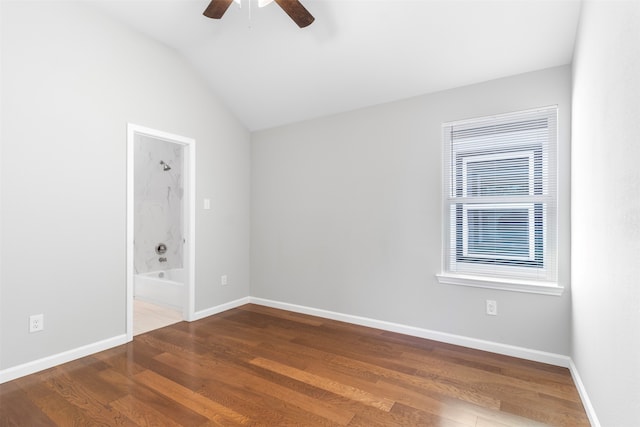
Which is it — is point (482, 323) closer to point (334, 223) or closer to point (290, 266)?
point (334, 223)

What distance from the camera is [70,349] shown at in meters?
2.54

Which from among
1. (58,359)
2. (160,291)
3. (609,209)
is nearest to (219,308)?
(160,291)

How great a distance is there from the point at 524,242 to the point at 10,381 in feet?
13.3

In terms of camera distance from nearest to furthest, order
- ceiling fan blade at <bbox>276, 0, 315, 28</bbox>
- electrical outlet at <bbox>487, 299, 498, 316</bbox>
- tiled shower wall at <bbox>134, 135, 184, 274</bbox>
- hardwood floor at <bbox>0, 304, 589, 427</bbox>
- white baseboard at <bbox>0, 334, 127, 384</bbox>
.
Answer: hardwood floor at <bbox>0, 304, 589, 427</bbox>
ceiling fan blade at <bbox>276, 0, 315, 28</bbox>
white baseboard at <bbox>0, 334, 127, 384</bbox>
electrical outlet at <bbox>487, 299, 498, 316</bbox>
tiled shower wall at <bbox>134, 135, 184, 274</bbox>

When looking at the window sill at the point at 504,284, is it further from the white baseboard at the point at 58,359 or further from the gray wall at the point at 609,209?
the white baseboard at the point at 58,359

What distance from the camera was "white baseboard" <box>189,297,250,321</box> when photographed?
3.58 m

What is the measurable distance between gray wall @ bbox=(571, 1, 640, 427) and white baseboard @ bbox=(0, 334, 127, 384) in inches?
136

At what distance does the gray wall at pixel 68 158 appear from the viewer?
88.6 inches

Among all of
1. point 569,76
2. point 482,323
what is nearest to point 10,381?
point 482,323

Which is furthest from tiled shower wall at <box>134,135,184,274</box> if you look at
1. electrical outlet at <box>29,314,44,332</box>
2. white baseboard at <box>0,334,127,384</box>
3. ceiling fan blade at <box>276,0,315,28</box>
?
ceiling fan blade at <box>276,0,315,28</box>

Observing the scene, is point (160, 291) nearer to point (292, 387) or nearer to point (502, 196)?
point (292, 387)

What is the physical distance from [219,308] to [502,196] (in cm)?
331

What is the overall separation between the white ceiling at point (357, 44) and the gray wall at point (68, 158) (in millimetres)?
392

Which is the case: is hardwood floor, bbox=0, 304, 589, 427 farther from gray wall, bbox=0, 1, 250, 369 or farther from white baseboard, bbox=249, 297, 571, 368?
gray wall, bbox=0, 1, 250, 369
